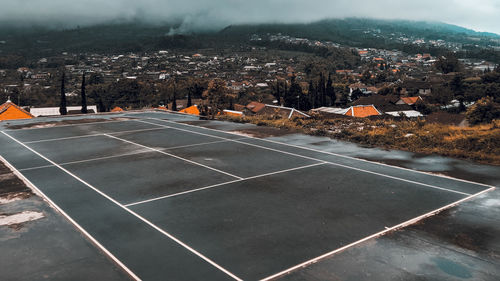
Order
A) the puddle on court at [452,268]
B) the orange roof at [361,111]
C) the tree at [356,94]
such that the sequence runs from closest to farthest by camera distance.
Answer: the puddle on court at [452,268] < the orange roof at [361,111] < the tree at [356,94]

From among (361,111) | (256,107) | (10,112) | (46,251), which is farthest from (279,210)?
(256,107)

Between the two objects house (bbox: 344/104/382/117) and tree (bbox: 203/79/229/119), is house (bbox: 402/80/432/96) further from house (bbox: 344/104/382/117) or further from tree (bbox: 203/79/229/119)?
tree (bbox: 203/79/229/119)

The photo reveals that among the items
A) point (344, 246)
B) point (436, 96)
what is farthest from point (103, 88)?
point (344, 246)

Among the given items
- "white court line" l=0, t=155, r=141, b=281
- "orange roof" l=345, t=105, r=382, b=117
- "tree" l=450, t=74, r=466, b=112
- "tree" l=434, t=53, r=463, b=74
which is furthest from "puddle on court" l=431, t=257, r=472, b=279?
"tree" l=434, t=53, r=463, b=74

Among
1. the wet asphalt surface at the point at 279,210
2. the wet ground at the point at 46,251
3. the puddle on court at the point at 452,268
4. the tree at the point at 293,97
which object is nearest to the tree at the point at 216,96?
the wet asphalt surface at the point at 279,210

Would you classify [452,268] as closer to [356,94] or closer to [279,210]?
[279,210]

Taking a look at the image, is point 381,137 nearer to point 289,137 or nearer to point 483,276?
point 289,137

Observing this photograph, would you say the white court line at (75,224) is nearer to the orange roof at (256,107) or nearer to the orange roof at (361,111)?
the orange roof at (361,111)
